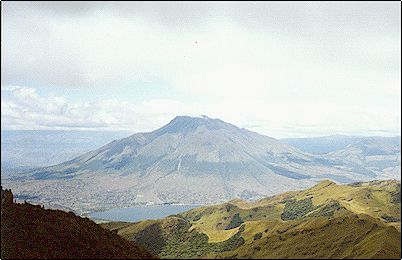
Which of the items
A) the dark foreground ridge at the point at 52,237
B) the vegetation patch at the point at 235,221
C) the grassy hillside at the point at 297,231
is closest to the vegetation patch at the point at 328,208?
the grassy hillside at the point at 297,231

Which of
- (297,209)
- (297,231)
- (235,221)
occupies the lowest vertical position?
(235,221)

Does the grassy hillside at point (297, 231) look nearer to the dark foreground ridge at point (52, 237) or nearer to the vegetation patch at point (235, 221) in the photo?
the vegetation patch at point (235, 221)

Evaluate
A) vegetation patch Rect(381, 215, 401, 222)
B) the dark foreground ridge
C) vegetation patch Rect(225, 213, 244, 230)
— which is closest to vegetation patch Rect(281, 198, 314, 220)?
vegetation patch Rect(225, 213, 244, 230)

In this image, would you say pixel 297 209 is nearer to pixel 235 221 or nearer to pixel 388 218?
pixel 235 221

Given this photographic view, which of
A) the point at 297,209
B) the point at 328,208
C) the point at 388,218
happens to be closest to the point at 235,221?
the point at 297,209

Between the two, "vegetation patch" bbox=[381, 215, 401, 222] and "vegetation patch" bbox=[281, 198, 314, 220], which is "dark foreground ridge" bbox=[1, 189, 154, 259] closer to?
"vegetation patch" bbox=[381, 215, 401, 222]
